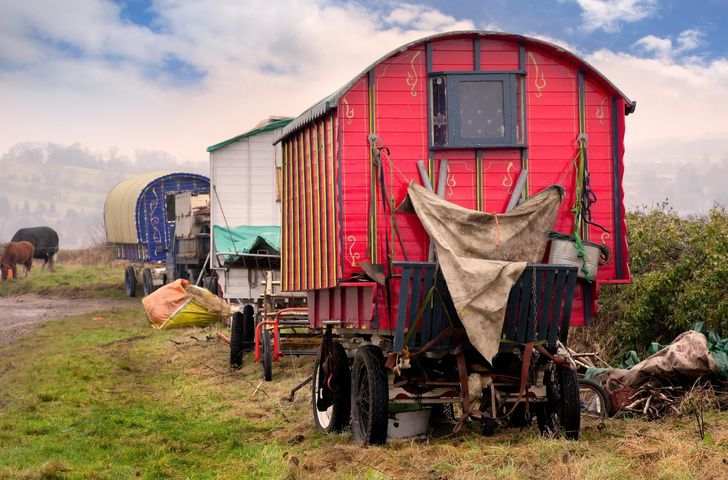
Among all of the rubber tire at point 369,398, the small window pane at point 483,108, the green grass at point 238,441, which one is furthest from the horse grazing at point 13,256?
the small window pane at point 483,108

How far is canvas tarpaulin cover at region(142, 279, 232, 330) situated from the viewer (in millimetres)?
19734

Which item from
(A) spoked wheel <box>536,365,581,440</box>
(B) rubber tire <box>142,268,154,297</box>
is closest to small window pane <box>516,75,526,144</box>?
(A) spoked wheel <box>536,365,581,440</box>

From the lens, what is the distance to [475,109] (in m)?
7.80

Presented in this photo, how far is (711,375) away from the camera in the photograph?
873 cm

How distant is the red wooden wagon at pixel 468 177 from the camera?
7.36 m

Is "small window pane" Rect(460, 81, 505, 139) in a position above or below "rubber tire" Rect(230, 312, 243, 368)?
above

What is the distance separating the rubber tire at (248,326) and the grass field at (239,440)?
485 mm

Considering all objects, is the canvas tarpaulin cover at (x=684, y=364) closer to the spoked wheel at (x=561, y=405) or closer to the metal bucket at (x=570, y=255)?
the spoked wheel at (x=561, y=405)

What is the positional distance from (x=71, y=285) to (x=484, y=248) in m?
29.4

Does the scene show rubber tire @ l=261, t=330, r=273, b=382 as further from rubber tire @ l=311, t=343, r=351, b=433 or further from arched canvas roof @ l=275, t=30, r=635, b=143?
arched canvas roof @ l=275, t=30, r=635, b=143

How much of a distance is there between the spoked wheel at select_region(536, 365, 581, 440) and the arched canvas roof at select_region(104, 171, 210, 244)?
2622 cm

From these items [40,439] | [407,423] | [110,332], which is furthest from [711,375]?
[110,332]

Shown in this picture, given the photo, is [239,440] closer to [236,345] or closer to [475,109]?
[475,109]

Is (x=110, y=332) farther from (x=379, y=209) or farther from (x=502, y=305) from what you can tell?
(x=502, y=305)
